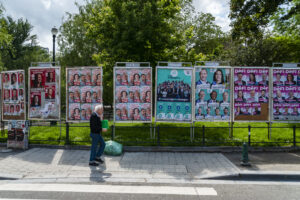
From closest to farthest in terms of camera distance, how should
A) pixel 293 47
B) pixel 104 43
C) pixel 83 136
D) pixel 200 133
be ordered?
pixel 83 136
pixel 200 133
pixel 104 43
pixel 293 47

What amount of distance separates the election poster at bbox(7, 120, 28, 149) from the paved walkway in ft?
2.41

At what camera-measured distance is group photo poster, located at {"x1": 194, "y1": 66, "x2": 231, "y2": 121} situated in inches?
434

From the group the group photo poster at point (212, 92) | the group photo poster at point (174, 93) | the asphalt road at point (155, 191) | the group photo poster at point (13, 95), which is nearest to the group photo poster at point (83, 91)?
the group photo poster at point (13, 95)

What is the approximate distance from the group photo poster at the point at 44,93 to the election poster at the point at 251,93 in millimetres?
7782

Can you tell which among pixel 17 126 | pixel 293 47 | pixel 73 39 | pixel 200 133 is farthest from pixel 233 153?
pixel 73 39

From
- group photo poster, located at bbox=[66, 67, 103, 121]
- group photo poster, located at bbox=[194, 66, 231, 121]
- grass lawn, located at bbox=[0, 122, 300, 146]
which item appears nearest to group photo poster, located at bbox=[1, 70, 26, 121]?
grass lawn, located at bbox=[0, 122, 300, 146]

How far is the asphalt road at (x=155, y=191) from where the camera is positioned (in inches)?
226

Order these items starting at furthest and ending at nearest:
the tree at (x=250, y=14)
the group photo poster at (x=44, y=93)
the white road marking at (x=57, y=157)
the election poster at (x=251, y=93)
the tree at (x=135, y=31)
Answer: the tree at (x=250, y=14), the tree at (x=135, y=31), the group photo poster at (x=44, y=93), the election poster at (x=251, y=93), the white road marking at (x=57, y=157)

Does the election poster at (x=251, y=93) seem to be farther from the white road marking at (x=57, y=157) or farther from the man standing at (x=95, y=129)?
the white road marking at (x=57, y=157)

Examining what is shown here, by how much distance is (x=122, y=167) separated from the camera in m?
8.11

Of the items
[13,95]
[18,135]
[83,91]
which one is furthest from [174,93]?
[13,95]

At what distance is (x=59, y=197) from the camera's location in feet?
18.7

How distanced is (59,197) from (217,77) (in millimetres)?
7929

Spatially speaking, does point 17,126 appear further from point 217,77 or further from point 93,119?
point 217,77
